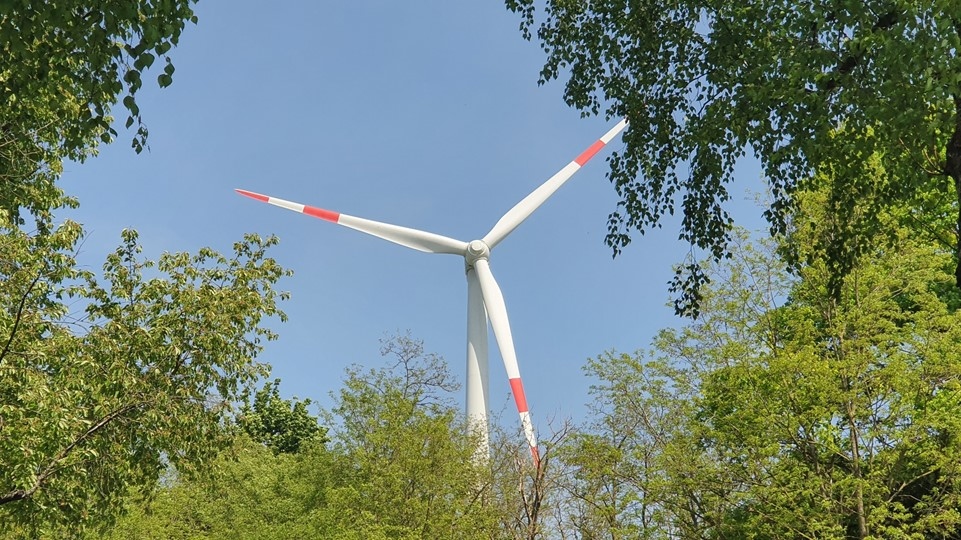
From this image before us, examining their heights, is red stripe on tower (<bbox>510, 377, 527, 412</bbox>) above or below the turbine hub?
below

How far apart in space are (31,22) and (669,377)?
735 inches

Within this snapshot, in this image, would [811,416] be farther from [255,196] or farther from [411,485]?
[255,196]

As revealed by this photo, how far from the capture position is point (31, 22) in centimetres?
683

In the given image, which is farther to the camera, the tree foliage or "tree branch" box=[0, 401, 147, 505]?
"tree branch" box=[0, 401, 147, 505]

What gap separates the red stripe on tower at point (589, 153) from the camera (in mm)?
37844

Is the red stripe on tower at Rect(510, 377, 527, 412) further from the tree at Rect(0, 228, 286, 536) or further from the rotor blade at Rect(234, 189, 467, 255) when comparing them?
the tree at Rect(0, 228, 286, 536)

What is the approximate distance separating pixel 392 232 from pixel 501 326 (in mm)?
5967

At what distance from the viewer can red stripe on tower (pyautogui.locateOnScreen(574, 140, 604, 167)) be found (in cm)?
3784

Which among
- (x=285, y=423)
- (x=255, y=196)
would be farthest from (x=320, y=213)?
(x=285, y=423)

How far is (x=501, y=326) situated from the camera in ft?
111

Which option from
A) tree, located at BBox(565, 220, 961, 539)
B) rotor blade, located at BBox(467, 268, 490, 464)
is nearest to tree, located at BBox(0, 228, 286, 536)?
tree, located at BBox(565, 220, 961, 539)

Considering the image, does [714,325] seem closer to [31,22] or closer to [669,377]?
[669,377]

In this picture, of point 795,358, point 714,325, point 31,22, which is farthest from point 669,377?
point 31,22

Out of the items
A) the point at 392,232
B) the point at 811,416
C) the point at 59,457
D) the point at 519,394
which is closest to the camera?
the point at 59,457
